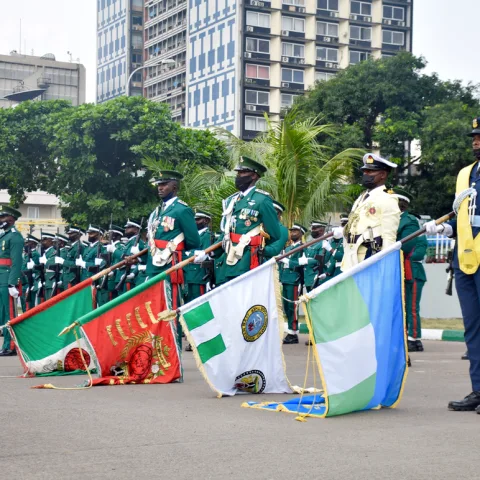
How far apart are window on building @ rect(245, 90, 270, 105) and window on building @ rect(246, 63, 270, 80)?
116cm

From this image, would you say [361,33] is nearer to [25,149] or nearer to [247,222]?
[25,149]

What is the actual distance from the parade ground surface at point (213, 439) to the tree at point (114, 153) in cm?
2372

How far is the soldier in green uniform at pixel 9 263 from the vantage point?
13633 mm

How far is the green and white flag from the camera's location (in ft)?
27.5


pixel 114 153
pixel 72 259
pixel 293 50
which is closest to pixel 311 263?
pixel 72 259

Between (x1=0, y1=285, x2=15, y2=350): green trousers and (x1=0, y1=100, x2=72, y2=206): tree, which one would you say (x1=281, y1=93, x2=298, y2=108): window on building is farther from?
(x1=0, y1=285, x2=15, y2=350): green trousers

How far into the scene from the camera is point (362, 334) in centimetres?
729

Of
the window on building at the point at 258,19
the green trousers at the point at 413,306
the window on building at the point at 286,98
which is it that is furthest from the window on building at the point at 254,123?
the green trousers at the point at 413,306

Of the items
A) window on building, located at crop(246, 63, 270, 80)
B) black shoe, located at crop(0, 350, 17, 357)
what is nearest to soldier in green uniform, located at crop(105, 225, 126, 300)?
black shoe, located at crop(0, 350, 17, 357)

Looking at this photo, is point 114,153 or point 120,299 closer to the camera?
point 120,299

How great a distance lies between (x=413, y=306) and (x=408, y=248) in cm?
82

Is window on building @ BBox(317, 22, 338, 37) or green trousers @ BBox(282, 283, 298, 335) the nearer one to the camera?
green trousers @ BBox(282, 283, 298, 335)

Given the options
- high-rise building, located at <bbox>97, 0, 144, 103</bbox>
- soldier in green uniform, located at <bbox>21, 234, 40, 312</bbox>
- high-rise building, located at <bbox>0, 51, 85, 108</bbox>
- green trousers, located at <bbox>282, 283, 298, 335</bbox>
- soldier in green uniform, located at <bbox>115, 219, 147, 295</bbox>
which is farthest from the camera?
→ high-rise building, located at <bbox>0, 51, 85, 108</bbox>

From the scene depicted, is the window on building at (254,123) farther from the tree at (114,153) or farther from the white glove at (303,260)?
the white glove at (303,260)
